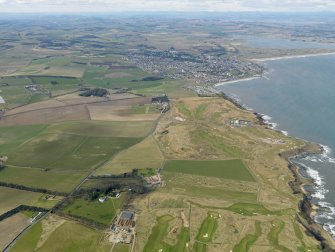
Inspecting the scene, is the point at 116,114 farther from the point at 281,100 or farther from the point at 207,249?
the point at 207,249

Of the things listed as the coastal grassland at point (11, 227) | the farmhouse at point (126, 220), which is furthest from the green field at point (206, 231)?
the coastal grassland at point (11, 227)

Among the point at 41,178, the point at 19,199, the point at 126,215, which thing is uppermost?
the point at 126,215

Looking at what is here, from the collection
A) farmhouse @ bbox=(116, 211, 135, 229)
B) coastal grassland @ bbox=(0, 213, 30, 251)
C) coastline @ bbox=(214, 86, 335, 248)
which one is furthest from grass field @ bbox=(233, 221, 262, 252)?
coastal grassland @ bbox=(0, 213, 30, 251)

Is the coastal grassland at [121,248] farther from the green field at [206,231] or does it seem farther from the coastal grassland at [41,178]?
the coastal grassland at [41,178]

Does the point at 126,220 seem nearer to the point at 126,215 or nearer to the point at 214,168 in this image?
the point at 126,215

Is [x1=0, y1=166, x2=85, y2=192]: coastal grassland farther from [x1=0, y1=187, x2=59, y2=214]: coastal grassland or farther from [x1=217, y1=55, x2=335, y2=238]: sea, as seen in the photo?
[x1=217, y1=55, x2=335, y2=238]: sea

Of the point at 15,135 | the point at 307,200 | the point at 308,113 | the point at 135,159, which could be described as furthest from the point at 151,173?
the point at 308,113
